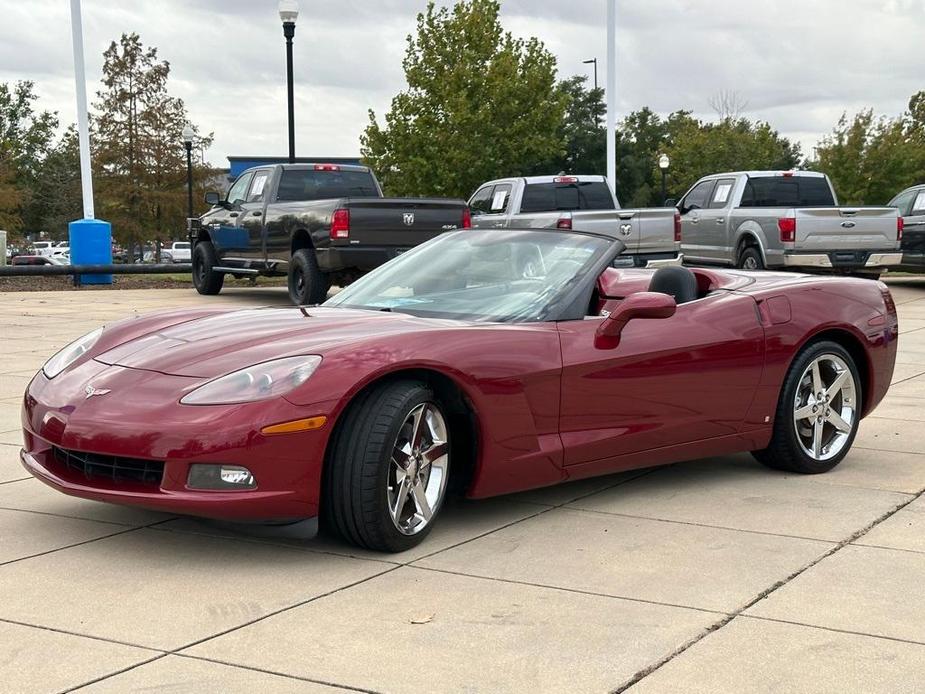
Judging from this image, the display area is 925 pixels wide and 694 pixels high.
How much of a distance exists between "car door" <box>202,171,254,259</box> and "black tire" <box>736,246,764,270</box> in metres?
7.52

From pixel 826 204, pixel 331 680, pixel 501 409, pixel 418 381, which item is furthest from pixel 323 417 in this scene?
pixel 826 204

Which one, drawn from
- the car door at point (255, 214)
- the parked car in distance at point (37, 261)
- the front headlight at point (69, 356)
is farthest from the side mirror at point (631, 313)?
the parked car in distance at point (37, 261)

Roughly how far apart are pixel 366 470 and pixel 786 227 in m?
14.4

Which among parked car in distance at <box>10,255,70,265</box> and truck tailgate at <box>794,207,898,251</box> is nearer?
truck tailgate at <box>794,207,898,251</box>

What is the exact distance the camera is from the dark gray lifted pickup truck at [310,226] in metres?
15.0

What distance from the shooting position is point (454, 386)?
478cm

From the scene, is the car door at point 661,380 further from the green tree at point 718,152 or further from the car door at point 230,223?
the green tree at point 718,152

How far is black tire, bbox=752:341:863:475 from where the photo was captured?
6.00 m

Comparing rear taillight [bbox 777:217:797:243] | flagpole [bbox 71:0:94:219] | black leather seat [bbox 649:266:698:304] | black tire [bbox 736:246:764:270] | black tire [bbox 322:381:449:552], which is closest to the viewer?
black tire [bbox 322:381:449:552]

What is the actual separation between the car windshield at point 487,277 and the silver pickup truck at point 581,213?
9.63m

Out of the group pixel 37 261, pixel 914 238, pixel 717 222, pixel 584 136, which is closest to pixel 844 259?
pixel 717 222

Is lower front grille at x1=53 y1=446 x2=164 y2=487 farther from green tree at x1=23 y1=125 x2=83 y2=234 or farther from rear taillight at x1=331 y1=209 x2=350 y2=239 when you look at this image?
green tree at x1=23 y1=125 x2=83 y2=234

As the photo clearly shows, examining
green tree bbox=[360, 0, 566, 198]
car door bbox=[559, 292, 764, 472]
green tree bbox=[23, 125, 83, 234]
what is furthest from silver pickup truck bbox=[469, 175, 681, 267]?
green tree bbox=[23, 125, 83, 234]

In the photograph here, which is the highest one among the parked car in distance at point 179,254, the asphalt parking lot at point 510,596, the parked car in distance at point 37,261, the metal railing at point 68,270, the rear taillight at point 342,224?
the rear taillight at point 342,224
